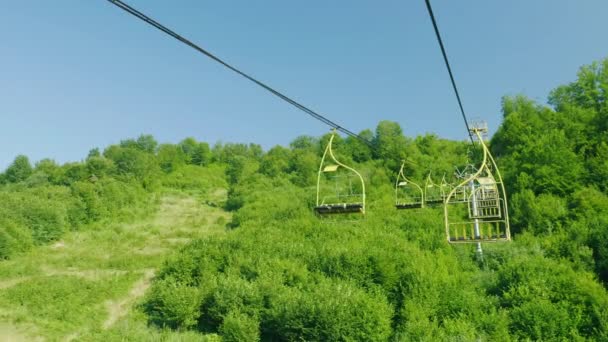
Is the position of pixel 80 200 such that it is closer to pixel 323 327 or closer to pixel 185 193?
pixel 185 193

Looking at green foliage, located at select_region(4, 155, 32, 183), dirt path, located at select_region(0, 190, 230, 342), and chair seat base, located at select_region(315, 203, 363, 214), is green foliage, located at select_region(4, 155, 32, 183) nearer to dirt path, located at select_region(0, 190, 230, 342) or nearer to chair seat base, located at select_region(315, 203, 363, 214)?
dirt path, located at select_region(0, 190, 230, 342)

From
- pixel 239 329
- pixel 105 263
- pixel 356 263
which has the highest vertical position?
pixel 356 263

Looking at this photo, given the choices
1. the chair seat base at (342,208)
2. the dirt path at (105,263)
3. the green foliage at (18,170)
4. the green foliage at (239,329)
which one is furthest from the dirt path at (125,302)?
the green foliage at (18,170)

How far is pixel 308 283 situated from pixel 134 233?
37.4 meters

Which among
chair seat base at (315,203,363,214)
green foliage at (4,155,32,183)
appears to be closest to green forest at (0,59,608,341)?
chair seat base at (315,203,363,214)

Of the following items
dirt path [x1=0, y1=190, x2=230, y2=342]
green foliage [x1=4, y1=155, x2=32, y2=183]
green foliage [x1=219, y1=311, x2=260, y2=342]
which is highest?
green foliage [x1=4, y1=155, x2=32, y2=183]

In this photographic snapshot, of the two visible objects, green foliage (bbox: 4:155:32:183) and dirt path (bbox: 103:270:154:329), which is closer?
dirt path (bbox: 103:270:154:329)

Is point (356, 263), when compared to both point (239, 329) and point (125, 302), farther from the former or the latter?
point (125, 302)

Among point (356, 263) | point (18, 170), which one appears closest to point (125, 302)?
point (356, 263)

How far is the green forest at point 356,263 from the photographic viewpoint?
2906cm

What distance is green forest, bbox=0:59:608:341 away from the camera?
29062 millimetres

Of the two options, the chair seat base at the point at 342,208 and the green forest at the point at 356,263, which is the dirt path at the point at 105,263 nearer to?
the green forest at the point at 356,263

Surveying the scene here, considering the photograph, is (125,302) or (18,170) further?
(18,170)

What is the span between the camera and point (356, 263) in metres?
36.1
